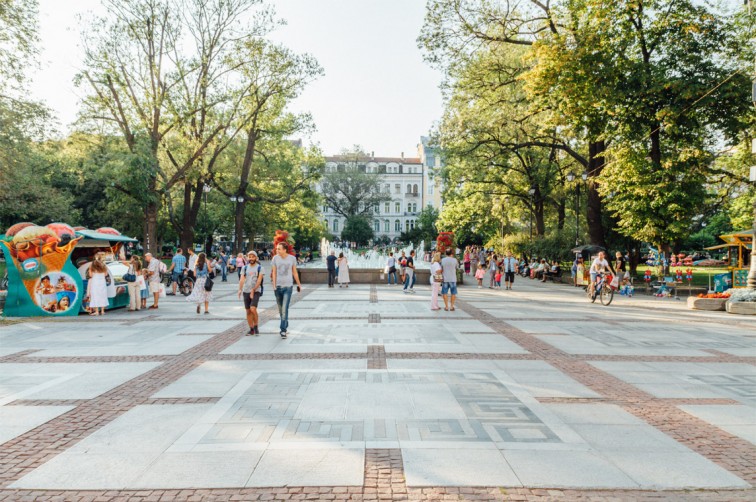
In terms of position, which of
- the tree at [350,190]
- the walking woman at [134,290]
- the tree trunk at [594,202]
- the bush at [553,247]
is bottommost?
the walking woman at [134,290]

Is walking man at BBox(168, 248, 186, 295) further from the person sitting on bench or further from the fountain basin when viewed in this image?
the person sitting on bench

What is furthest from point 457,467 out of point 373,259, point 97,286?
point 373,259

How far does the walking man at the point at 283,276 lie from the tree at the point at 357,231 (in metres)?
73.0

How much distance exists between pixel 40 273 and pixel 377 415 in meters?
12.5

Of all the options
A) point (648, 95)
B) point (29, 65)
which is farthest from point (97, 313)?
point (648, 95)

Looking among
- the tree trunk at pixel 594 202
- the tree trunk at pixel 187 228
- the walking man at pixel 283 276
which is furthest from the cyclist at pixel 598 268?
the tree trunk at pixel 187 228

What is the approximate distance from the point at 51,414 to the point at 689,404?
6.80 meters

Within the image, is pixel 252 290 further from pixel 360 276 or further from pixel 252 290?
pixel 360 276

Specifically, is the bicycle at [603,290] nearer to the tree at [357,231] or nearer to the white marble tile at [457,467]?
the white marble tile at [457,467]

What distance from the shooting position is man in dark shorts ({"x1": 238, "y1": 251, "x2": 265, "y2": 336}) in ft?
36.9

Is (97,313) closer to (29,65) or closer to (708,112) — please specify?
(29,65)

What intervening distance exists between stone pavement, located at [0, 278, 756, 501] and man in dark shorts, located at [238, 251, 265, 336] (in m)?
0.42

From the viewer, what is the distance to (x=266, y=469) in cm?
429

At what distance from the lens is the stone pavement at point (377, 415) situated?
408 centimetres
